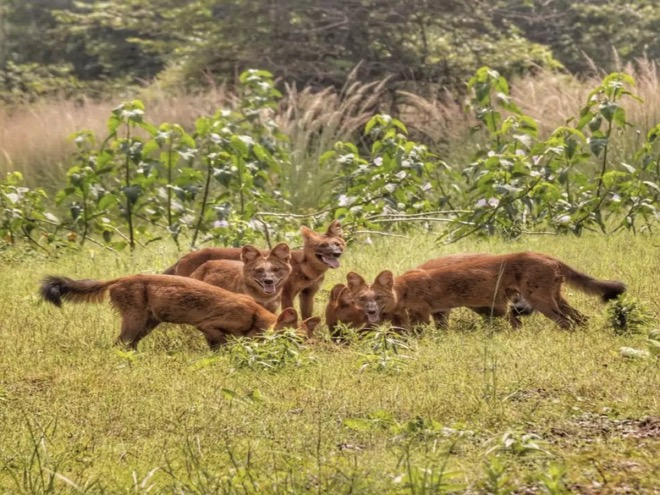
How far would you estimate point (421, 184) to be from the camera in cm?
1207

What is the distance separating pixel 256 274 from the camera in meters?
8.21

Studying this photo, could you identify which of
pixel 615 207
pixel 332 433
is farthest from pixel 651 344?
pixel 615 207

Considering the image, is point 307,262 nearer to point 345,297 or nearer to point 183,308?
point 345,297

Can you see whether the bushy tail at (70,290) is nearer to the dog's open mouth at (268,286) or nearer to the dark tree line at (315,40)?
the dog's open mouth at (268,286)

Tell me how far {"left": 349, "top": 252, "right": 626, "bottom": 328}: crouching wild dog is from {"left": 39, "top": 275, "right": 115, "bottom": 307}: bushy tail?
1.54m

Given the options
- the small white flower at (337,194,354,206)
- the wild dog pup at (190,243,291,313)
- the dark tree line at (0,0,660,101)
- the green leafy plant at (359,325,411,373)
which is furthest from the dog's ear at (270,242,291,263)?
the dark tree line at (0,0,660,101)

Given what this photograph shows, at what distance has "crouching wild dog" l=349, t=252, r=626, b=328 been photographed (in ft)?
25.9

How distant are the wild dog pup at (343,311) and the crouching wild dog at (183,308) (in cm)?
57

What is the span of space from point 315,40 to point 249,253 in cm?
1481

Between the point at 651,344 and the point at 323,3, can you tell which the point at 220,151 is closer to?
the point at 651,344

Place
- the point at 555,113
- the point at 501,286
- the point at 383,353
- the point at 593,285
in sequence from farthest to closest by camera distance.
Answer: the point at 555,113 < the point at 501,286 < the point at 593,285 < the point at 383,353

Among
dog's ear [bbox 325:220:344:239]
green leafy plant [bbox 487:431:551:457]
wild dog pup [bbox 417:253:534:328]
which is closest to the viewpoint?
green leafy plant [bbox 487:431:551:457]

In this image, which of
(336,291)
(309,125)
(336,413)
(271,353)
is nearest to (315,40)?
(309,125)

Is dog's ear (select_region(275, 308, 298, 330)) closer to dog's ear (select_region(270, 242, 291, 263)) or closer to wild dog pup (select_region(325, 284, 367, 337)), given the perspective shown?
wild dog pup (select_region(325, 284, 367, 337))
